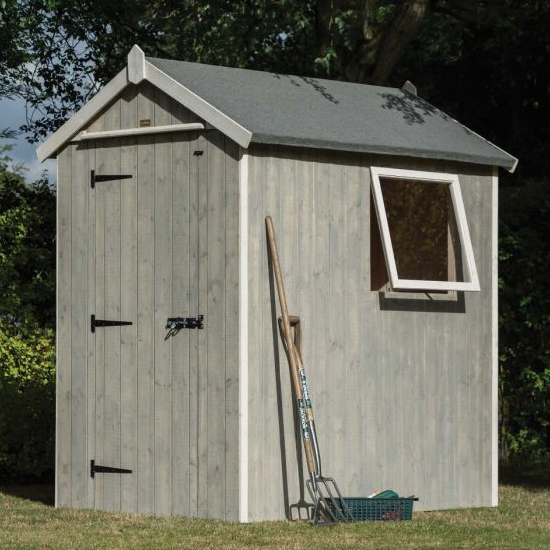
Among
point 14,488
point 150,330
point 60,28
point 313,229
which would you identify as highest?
point 60,28

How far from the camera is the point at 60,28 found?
16.6 m

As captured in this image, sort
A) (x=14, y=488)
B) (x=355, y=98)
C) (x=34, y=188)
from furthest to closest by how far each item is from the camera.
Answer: (x=34, y=188) → (x=14, y=488) → (x=355, y=98)

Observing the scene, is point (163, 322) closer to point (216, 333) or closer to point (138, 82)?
point (216, 333)

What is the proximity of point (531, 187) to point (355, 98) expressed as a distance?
3634mm

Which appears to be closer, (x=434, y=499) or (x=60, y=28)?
(x=434, y=499)

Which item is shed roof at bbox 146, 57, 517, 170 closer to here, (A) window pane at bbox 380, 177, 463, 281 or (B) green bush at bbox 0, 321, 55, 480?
(A) window pane at bbox 380, 177, 463, 281

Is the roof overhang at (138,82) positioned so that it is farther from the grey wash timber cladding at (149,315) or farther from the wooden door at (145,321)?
the wooden door at (145,321)

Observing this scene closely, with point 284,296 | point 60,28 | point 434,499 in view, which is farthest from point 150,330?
point 60,28

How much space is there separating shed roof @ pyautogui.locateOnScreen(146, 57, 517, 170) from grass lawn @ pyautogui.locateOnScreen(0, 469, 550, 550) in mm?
2643

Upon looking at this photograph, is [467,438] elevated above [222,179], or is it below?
below

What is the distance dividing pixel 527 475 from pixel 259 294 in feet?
16.3

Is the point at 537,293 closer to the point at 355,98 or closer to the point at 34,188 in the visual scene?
the point at 355,98

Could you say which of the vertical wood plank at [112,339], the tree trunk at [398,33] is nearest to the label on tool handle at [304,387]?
the vertical wood plank at [112,339]

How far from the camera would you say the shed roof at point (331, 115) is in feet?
33.1
